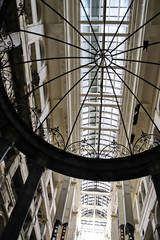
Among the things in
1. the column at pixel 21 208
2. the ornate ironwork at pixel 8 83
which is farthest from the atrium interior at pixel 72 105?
the ornate ironwork at pixel 8 83

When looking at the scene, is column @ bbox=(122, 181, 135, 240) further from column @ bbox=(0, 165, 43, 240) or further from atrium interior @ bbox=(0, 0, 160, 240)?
column @ bbox=(0, 165, 43, 240)

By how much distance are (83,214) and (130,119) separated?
27525 mm

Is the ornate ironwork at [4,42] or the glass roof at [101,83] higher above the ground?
the glass roof at [101,83]

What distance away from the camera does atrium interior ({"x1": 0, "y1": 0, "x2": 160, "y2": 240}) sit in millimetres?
7801

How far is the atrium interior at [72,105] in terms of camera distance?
780 cm

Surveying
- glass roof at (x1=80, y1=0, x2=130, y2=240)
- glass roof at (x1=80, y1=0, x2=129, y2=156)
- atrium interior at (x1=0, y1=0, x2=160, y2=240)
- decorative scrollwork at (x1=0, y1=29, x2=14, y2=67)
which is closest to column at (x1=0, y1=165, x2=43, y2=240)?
atrium interior at (x1=0, y1=0, x2=160, y2=240)

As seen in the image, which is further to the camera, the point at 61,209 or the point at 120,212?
the point at 120,212

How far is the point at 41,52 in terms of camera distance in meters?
18.9

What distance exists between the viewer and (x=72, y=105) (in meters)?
21.1

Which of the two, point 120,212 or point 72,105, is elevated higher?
point 72,105

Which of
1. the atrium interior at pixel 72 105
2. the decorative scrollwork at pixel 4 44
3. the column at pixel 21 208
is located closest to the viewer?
the column at pixel 21 208

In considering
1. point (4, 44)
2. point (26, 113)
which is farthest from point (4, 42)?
point (26, 113)

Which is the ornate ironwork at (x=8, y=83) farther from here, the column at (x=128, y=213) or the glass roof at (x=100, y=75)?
the column at (x=128, y=213)

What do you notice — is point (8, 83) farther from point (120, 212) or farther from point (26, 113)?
point (120, 212)
